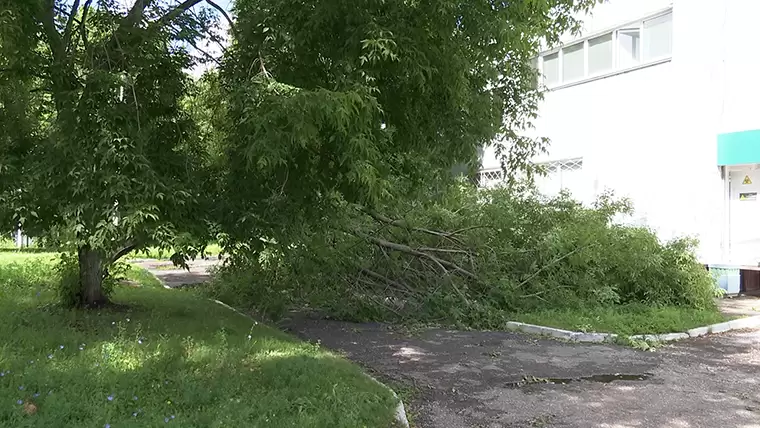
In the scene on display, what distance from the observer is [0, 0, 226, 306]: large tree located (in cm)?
581

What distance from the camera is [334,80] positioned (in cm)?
616

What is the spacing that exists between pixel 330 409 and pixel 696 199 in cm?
1203

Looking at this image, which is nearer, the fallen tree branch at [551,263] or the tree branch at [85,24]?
the tree branch at [85,24]

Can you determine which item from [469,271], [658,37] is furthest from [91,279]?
[658,37]

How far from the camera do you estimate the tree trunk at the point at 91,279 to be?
877 cm

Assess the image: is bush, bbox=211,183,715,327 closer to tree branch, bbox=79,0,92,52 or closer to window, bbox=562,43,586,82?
tree branch, bbox=79,0,92,52

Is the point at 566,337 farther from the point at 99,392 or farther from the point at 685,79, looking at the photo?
the point at 685,79

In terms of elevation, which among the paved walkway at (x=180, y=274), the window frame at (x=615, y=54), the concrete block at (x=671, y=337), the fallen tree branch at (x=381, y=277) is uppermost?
the window frame at (x=615, y=54)

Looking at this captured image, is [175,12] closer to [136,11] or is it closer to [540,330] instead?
[136,11]

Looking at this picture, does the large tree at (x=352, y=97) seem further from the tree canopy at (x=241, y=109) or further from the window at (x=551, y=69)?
the window at (x=551, y=69)

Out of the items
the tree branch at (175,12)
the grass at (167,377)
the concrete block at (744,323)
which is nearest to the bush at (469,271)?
the concrete block at (744,323)

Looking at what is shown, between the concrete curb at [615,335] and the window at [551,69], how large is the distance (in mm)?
9267

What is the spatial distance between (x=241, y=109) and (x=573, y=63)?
528 inches

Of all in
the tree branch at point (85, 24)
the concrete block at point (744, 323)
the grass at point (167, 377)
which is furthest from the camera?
the concrete block at point (744, 323)
